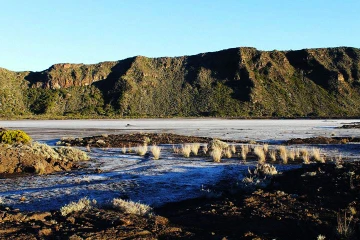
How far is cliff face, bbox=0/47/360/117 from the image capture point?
10744 centimetres

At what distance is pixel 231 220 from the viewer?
7.50m

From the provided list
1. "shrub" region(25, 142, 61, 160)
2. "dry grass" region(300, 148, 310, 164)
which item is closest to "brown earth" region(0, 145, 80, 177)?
"shrub" region(25, 142, 61, 160)

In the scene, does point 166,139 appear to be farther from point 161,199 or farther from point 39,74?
point 39,74

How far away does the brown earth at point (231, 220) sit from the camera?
21.5ft

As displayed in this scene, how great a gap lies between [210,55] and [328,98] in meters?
39.1

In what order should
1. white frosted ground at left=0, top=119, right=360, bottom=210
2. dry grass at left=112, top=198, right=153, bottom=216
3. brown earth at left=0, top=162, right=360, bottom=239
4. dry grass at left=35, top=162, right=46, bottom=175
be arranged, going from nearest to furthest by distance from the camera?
brown earth at left=0, top=162, right=360, bottom=239, dry grass at left=112, top=198, right=153, bottom=216, white frosted ground at left=0, top=119, right=360, bottom=210, dry grass at left=35, top=162, right=46, bottom=175

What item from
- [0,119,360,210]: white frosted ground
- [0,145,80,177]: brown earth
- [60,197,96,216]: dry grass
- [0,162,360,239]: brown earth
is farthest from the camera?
[0,145,80,177]: brown earth

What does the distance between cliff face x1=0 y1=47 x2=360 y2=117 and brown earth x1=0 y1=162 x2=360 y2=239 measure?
92.7 metres

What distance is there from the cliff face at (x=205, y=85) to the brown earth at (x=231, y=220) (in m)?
92.7

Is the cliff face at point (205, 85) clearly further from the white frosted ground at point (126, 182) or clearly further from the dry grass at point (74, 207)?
the dry grass at point (74, 207)

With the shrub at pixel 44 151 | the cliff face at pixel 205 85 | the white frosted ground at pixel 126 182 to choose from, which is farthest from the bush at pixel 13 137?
the cliff face at pixel 205 85

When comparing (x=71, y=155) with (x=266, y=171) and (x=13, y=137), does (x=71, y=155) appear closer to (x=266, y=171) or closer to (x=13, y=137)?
(x=13, y=137)

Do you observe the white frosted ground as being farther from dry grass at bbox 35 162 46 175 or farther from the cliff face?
the cliff face

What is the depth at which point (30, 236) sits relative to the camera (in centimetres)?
638
